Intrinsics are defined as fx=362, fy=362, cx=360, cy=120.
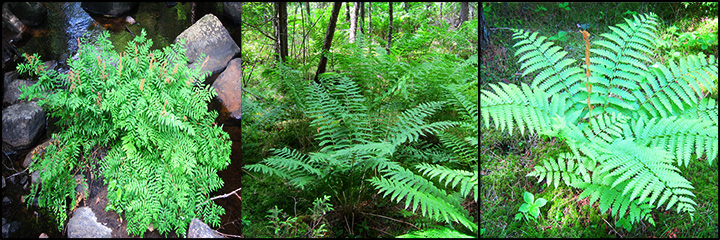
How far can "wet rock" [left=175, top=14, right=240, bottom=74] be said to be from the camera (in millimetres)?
1466

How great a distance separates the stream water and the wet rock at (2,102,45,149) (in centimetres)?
3

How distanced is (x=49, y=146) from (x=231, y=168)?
645 mm

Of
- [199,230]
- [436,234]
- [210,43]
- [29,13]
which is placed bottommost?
[199,230]

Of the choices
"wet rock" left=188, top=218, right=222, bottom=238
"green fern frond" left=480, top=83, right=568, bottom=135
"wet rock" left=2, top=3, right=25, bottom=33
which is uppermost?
"wet rock" left=2, top=3, right=25, bottom=33

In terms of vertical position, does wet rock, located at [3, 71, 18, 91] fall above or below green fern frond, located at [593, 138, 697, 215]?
above

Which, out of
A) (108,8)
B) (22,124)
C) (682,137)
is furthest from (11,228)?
(682,137)

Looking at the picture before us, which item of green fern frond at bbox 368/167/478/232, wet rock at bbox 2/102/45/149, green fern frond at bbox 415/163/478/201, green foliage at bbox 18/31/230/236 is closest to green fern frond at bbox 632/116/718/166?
green fern frond at bbox 415/163/478/201

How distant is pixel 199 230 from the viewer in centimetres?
148

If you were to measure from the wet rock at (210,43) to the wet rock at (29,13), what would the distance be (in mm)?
493

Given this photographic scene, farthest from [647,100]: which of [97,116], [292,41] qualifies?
[97,116]

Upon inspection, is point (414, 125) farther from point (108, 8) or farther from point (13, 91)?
point (13, 91)

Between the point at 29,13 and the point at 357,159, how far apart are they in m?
1.37

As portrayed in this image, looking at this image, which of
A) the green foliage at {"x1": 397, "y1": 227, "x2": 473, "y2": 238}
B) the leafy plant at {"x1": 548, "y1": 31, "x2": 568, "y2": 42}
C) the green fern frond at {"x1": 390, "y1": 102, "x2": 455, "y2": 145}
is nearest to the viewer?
the green foliage at {"x1": 397, "y1": 227, "x2": 473, "y2": 238}

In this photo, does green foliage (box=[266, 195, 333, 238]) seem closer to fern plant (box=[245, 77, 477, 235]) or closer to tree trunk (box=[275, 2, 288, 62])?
fern plant (box=[245, 77, 477, 235])
